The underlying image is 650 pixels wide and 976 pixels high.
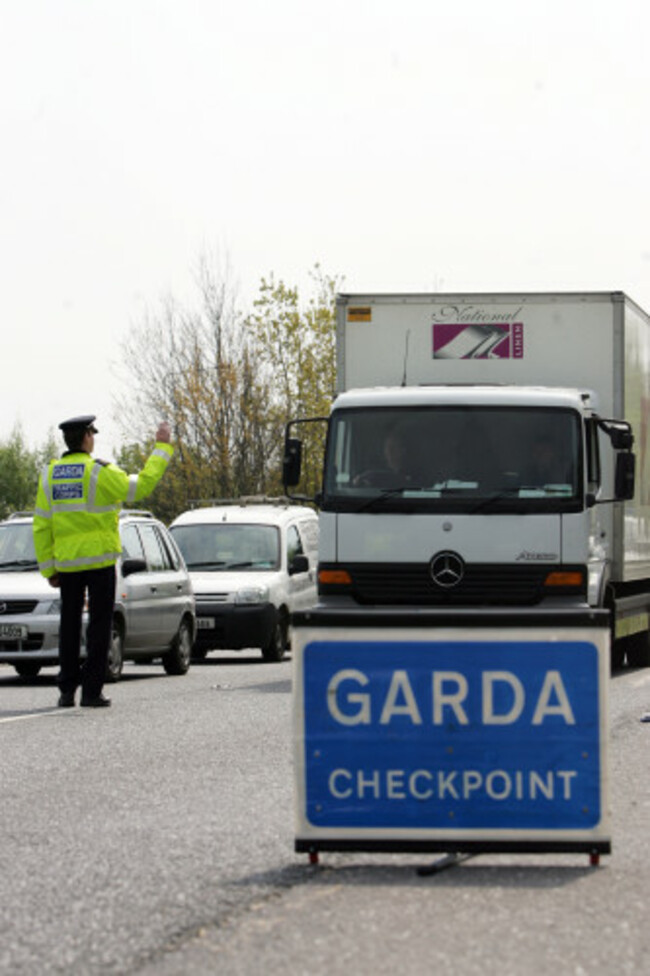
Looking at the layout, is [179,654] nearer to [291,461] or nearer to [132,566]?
[132,566]

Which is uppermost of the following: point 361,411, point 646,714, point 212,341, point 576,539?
point 212,341

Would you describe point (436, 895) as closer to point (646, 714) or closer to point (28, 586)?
point (646, 714)

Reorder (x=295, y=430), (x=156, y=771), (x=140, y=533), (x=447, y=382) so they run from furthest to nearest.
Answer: (x=295, y=430) < (x=140, y=533) < (x=447, y=382) < (x=156, y=771)

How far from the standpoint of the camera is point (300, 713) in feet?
24.3

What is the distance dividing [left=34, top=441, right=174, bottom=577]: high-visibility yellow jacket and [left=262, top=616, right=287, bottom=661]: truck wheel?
10889 mm

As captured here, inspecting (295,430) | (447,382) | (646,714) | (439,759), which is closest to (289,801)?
(439,759)

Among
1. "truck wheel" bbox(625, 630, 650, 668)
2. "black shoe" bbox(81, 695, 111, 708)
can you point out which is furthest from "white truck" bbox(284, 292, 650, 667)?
"truck wheel" bbox(625, 630, 650, 668)

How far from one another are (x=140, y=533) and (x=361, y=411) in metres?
5.59

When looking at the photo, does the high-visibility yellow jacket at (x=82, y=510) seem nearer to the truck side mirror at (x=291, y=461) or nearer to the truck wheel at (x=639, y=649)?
the truck side mirror at (x=291, y=461)

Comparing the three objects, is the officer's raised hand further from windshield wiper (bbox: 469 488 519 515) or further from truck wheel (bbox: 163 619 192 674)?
truck wheel (bbox: 163 619 192 674)

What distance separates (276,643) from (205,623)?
93 cm

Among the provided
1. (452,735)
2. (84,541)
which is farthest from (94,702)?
(452,735)

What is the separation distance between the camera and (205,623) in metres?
25.6

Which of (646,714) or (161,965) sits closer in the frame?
(161,965)
